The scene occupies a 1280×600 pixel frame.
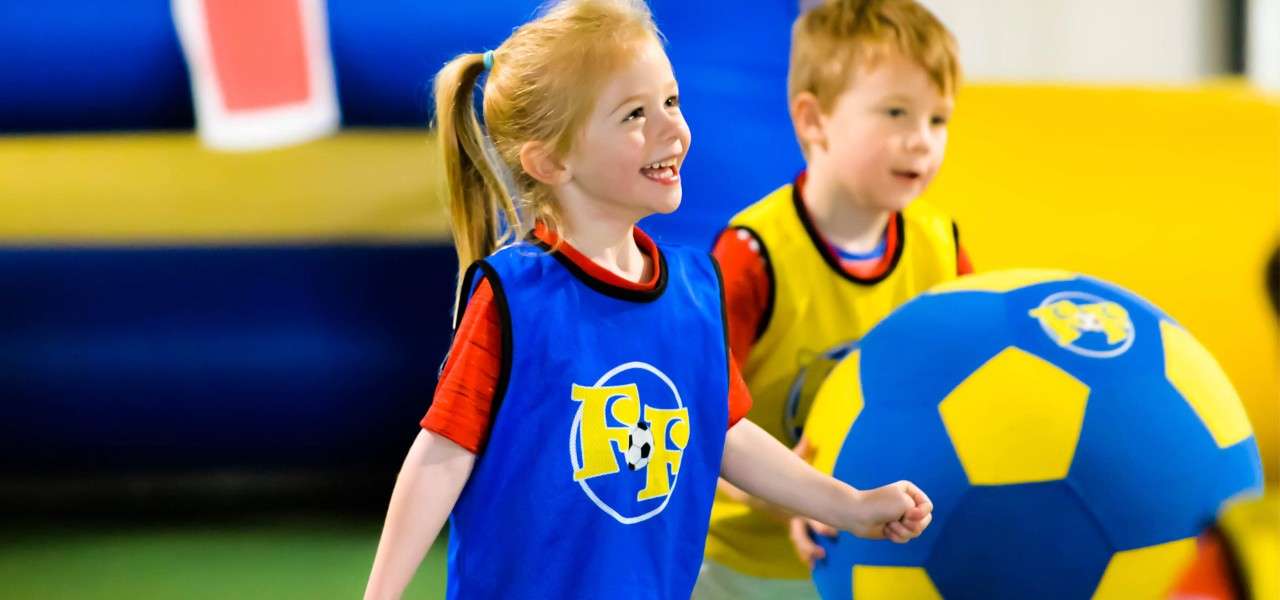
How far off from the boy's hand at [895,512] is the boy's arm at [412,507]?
0.33m

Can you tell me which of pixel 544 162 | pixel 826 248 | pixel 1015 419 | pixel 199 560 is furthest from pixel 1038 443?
pixel 199 560

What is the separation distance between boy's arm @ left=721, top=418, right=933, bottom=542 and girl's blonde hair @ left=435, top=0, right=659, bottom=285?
0.23 meters

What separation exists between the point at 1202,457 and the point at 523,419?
59cm

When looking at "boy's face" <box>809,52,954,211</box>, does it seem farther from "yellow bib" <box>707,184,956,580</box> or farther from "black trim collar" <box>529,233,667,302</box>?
"black trim collar" <box>529,233,667,302</box>

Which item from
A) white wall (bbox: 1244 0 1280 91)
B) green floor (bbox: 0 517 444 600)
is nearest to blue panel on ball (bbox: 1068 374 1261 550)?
green floor (bbox: 0 517 444 600)

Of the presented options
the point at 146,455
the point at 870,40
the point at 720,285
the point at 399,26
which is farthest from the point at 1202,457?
the point at 146,455

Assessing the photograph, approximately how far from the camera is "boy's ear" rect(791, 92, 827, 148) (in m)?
1.60

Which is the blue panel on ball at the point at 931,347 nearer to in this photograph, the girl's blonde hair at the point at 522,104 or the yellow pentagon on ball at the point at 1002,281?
the yellow pentagon on ball at the point at 1002,281

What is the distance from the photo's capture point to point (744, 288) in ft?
4.84

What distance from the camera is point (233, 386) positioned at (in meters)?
2.19

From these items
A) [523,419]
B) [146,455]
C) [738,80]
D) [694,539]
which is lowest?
[146,455]

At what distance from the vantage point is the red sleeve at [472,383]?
102 centimetres

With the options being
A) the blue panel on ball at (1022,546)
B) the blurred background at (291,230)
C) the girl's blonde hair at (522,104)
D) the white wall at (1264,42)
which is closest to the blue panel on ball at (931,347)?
the blue panel on ball at (1022,546)

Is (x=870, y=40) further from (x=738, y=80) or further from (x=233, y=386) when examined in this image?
(x=233, y=386)
